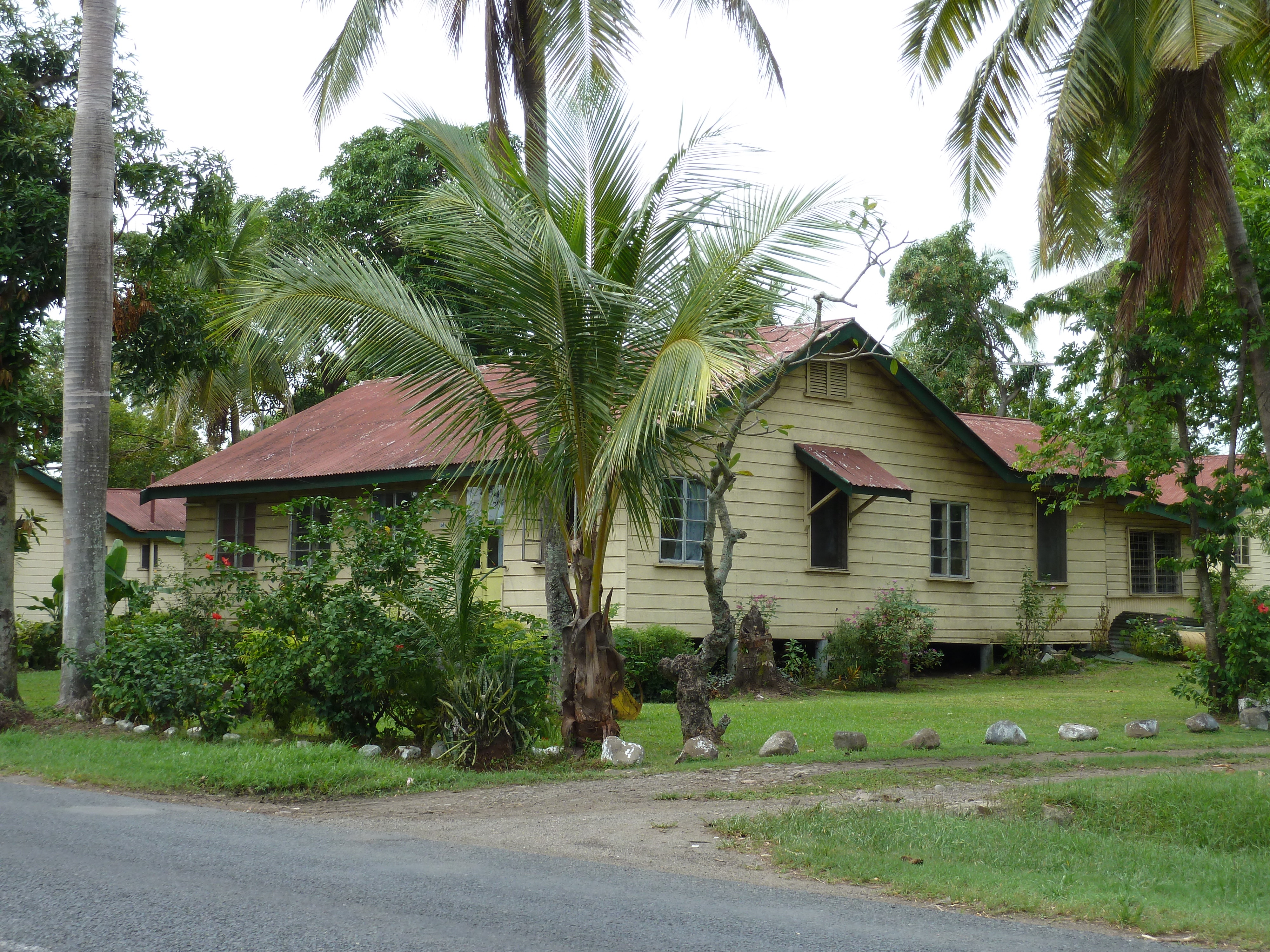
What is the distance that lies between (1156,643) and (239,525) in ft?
57.0

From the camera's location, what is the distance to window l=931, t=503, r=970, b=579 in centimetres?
2100

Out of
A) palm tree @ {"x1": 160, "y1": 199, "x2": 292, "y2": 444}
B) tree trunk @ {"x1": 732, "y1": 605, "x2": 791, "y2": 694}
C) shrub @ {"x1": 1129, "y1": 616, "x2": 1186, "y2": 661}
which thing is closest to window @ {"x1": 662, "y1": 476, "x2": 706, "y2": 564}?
tree trunk @ {"x1": 732, "y1": 605, "x2": 791, "y2": 694}

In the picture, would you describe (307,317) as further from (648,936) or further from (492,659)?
(648,936)

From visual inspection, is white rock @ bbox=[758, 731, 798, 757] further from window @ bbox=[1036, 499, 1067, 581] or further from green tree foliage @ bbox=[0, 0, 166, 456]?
window @ bbox=[1036, 499, 1067, 581]

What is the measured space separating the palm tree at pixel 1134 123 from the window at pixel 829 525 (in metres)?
5.44

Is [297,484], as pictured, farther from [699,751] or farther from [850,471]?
[699,751]

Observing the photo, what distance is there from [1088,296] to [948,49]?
355cm

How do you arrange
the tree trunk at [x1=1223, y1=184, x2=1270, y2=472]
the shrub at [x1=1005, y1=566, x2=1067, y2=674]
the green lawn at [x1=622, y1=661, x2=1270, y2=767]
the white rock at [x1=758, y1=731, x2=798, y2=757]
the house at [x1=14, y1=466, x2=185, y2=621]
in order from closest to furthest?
the white rock at [x1=758, y1=731, x2=798, y2=757] → the green lawn at [x1=622, y1=661, x2=1270, y2=767] → the tree trunk at [x1=1223, y1=184, x2=1270, y2=472] → the shrub at [x1=1005, y1=566, x2=1067, y2=674] → the house at [x1=14, y1=466, x2=185, y2=621]

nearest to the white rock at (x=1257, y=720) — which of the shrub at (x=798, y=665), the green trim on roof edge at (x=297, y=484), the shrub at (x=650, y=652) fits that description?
the shrub at (x=798, y=665)

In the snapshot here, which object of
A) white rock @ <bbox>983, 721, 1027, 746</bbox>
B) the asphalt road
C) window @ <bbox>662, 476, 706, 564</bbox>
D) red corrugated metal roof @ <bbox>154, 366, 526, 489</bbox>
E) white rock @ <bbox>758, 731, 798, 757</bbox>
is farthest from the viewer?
red corrugated metal roof @ <bbox>154, 366, 526, 489</bbox>

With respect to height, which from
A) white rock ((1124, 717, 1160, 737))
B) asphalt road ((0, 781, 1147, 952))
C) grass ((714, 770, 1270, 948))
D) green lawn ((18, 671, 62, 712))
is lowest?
green lawn ((18, 671, 62, 712))

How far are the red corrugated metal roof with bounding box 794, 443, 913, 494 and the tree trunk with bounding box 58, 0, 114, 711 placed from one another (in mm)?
10255

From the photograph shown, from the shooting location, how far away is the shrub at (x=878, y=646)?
18.5 meters

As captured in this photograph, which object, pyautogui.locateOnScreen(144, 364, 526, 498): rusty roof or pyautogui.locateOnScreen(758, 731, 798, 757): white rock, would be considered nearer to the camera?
pyautogui.locateOnScreen(758, 731, 798, 757): white rock
